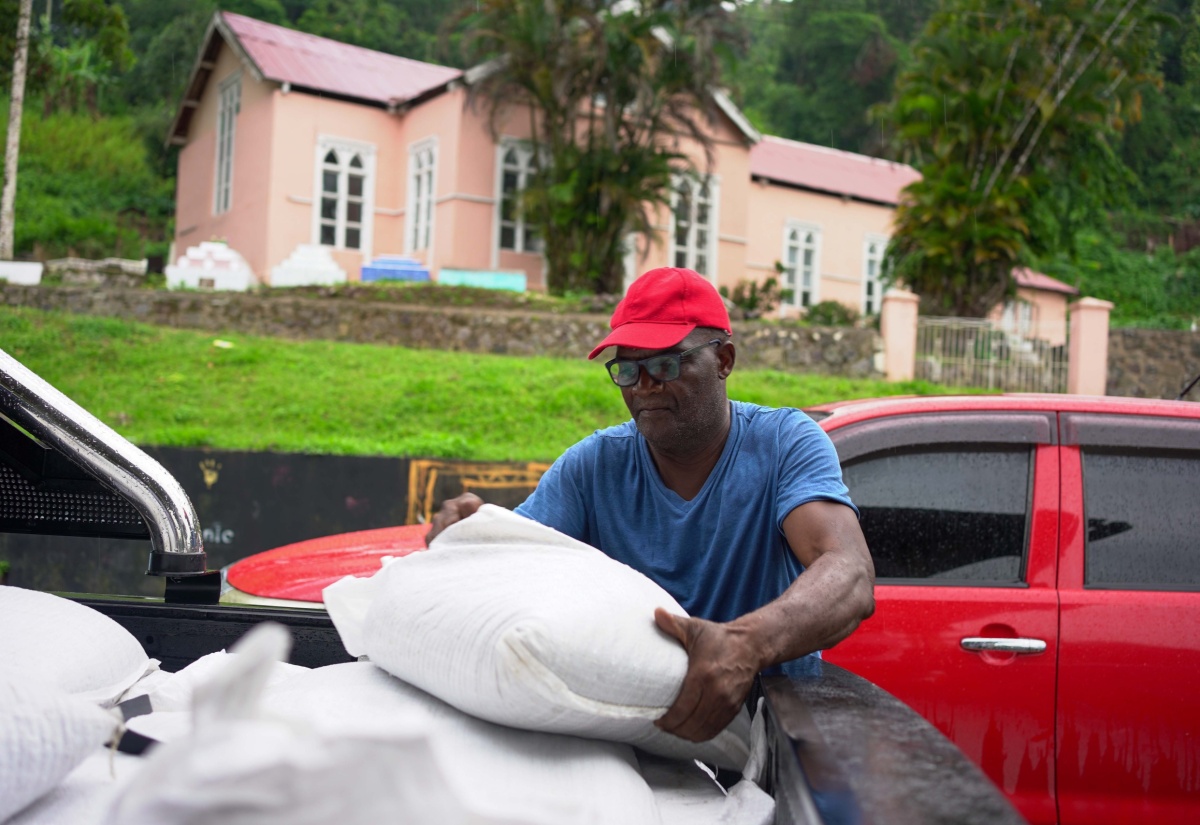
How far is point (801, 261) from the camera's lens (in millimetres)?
28641

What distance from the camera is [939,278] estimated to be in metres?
20.4

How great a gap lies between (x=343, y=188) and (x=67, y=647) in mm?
20941

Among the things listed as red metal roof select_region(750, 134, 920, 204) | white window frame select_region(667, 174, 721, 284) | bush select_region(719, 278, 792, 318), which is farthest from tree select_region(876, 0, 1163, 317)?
red metal roof select_region(750, 134, 920, 204)

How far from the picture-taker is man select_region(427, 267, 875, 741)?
225 cm

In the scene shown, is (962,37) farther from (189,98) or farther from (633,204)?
(189,98)

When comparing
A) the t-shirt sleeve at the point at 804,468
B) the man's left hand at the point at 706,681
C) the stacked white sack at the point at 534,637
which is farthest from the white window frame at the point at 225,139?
the man's left hand at the point at 706,681

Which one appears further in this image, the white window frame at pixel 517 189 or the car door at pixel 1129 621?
the white window frame at pixel 517 189

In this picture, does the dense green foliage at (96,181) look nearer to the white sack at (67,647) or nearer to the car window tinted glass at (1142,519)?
the car window tinted glass at (1142,519)

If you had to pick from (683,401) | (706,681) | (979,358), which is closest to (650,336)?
(683,401)

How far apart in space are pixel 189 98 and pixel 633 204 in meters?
12.6

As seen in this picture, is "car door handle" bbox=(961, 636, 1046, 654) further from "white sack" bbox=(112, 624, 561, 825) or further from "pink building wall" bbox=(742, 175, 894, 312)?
"pink building wall" bbox=(742, 175, 894, 312)

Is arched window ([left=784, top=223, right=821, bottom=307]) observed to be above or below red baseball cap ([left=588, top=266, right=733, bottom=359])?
above

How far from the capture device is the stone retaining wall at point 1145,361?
21547 mm

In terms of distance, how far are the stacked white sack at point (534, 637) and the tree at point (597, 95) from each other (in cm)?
1792
